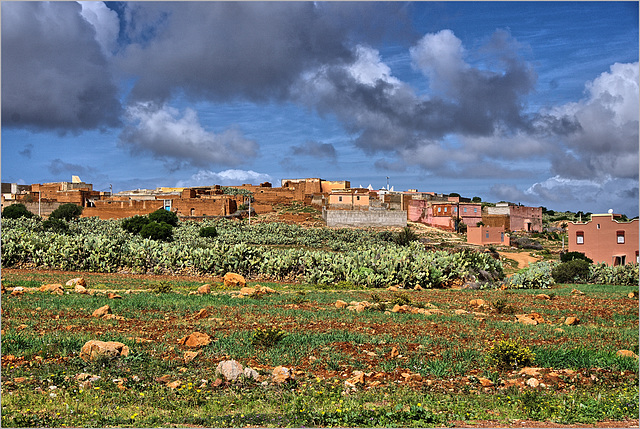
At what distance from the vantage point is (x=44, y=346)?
25.8ft

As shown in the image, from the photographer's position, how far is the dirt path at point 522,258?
40.4m

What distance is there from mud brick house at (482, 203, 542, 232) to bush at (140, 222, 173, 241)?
3771cm

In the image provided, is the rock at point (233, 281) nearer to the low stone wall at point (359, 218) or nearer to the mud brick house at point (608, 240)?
the mud brick house at point (608, 240)

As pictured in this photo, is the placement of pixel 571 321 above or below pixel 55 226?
below

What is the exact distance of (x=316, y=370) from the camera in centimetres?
730

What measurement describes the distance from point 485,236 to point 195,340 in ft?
149

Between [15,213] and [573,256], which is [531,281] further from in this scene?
[15,213]

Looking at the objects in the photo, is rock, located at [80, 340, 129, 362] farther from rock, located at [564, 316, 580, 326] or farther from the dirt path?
the dirt path

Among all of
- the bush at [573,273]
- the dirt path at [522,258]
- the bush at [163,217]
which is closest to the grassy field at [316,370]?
the bush at [573,273]

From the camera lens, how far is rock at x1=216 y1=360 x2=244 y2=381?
6.73 meters

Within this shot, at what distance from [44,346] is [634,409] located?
751 cm

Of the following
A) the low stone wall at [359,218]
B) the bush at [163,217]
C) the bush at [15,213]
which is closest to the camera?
the bush at [163,217]

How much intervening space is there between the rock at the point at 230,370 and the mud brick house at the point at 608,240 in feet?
109

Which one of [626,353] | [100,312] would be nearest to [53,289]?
[100,312]
